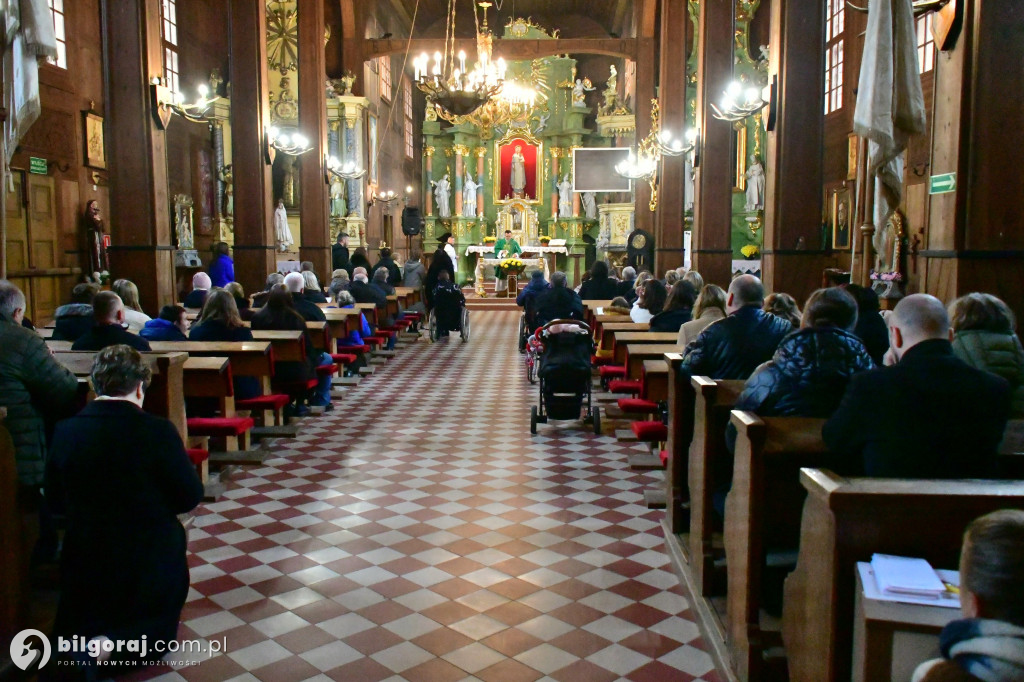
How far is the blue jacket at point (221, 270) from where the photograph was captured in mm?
12070

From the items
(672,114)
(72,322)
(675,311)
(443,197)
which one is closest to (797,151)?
(675,311)

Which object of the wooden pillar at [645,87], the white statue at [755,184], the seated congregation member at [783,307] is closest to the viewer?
the seated congregation member at [783,307]

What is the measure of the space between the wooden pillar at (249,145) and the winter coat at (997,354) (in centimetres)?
973

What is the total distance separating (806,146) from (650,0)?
1083 cm

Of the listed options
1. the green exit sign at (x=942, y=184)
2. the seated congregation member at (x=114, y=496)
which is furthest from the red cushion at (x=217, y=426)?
the green exit sign at (x=942, y=184)

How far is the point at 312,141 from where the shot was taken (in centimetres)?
1395

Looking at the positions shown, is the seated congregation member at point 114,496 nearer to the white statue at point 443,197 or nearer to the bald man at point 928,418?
the bald man at point 928,418

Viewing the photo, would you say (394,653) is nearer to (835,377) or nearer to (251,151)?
(835,377)

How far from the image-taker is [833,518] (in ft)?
6.83

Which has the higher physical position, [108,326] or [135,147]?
[135,147]

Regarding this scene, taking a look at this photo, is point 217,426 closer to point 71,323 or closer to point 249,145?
point 71,323

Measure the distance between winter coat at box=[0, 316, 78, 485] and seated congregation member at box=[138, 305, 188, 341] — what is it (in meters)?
2.44

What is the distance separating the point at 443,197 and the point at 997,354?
83.7 feet

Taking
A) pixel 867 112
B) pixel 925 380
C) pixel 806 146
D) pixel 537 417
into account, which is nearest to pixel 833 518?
pixel 925 380
